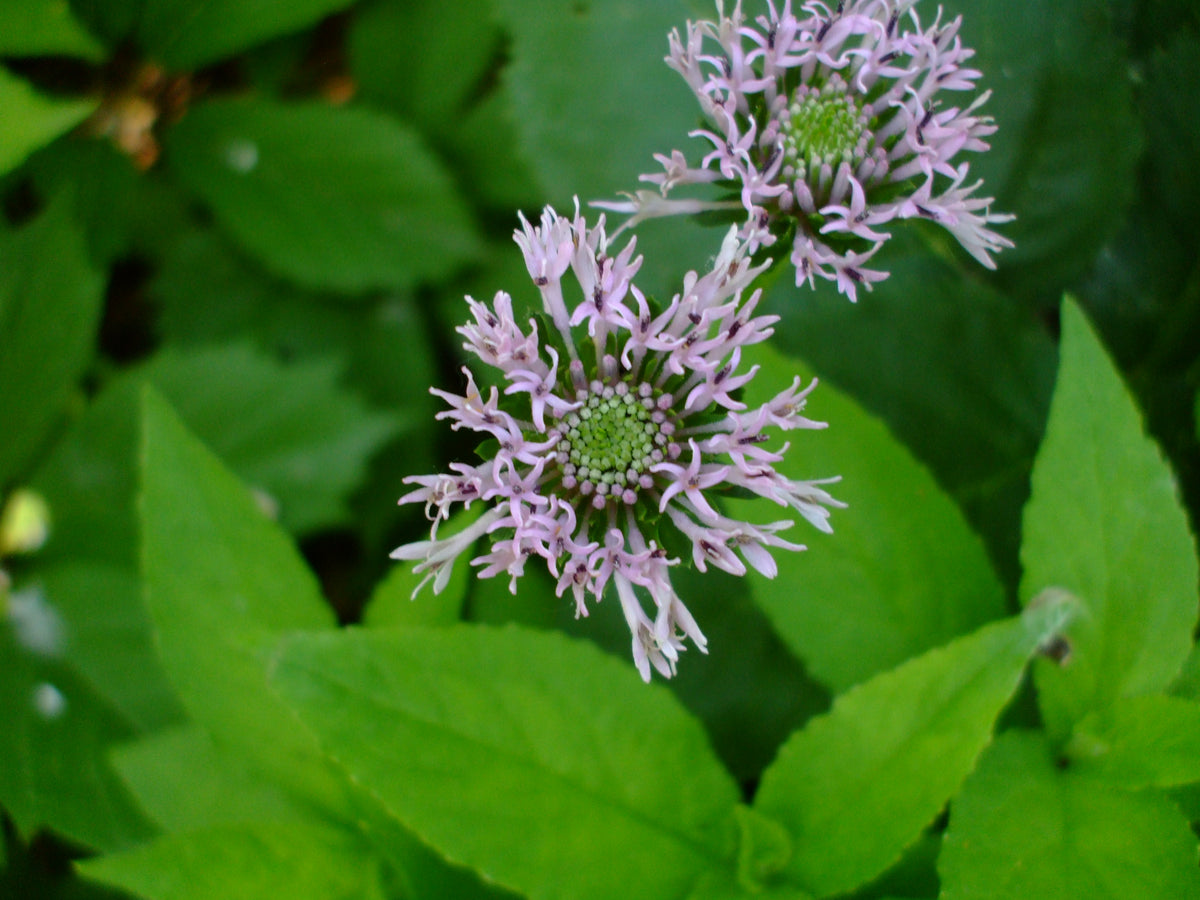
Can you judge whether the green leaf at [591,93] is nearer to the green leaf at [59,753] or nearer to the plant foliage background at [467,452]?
the plant foliage background at [467,452]

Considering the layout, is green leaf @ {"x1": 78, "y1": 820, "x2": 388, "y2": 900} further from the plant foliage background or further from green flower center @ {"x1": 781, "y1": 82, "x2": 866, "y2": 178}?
green flower center @ {"x1": 781, "y1": 82, "x2": 866, "y2": 178}

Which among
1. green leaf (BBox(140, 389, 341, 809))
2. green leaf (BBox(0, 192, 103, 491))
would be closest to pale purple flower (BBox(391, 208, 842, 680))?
green leaf (BBox(140, 389, 341, 809))

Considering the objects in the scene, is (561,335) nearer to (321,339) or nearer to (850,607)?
(850,607)

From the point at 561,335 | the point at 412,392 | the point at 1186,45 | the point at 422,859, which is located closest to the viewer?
the point at 561,335

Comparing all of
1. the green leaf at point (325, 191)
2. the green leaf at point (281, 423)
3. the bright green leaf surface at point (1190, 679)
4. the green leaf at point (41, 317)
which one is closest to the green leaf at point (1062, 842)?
the bright green leaf surface at point (1190, 679)

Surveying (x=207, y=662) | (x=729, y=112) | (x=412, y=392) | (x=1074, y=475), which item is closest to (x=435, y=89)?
(x=412, y=392)

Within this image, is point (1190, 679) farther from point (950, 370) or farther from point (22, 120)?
point (22, 120)
